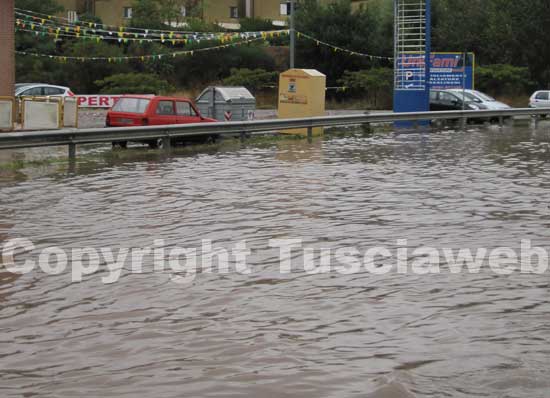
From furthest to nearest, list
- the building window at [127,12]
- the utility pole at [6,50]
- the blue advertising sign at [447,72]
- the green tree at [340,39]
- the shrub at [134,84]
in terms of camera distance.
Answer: the building window at [127,12], the green tree at [340,39], the shrub at [134,84], the blue advertising sign at [447,72], the utility pole at [6,50]

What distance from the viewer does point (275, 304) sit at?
888 centimetres

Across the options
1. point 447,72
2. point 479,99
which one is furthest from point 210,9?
point 479,99

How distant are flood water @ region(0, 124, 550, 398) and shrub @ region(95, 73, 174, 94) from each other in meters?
44.2

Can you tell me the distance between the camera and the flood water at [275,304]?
6.76m

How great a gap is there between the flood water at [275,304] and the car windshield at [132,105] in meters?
11.7

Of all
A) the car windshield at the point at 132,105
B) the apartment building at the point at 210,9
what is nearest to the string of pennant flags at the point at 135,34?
the apartment building at the point at 210,9

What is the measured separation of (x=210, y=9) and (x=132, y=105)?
65075 mm

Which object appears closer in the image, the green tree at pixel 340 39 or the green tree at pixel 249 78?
the green tree at pixel 249 78

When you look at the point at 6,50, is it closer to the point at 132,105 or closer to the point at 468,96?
the point at 132,105

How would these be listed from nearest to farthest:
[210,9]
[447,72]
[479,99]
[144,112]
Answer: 1. [144,112]
2. [479,99]
3. [447,72]
4. [210,9]

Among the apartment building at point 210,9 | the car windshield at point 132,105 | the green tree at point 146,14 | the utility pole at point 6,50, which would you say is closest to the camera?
the car windshield at point 132,105

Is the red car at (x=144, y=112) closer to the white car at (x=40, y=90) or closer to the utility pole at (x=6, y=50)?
the utility pole at (x=6, y=50)

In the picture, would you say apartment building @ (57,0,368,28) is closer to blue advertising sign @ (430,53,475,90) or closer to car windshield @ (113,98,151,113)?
blue advertising sign @ (430,53,475,90)

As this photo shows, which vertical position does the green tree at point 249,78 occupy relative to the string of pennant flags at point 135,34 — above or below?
below
